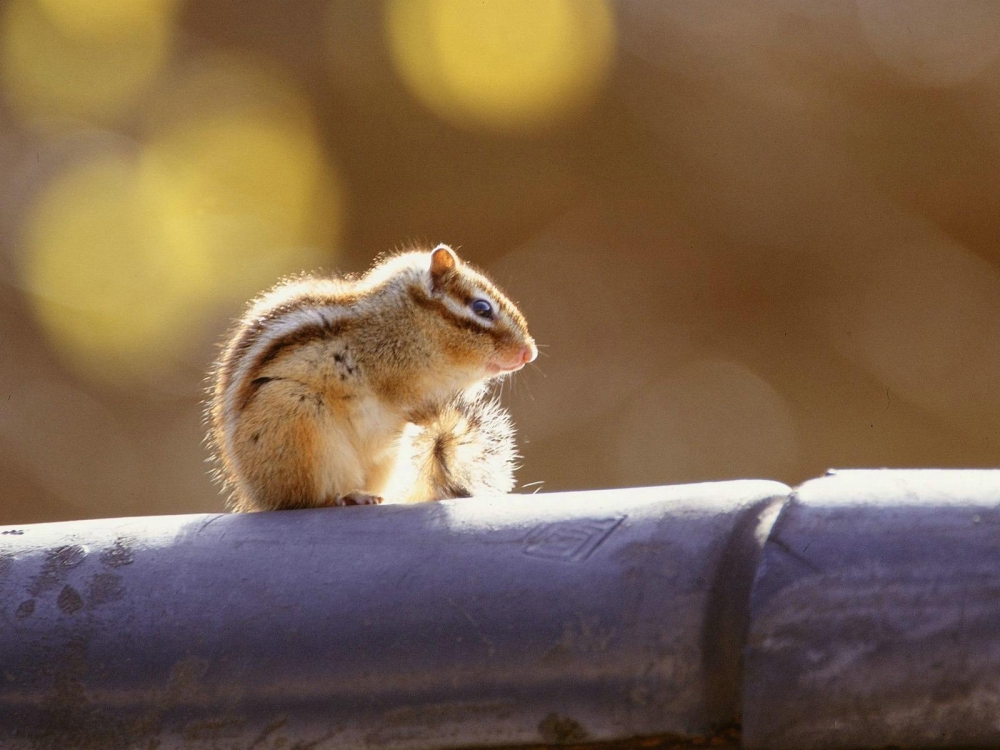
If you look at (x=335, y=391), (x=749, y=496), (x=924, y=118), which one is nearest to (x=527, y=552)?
(x=749, y=496)

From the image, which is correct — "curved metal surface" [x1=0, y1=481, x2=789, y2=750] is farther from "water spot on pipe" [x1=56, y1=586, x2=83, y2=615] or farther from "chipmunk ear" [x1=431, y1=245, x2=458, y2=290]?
"chipmunk ear" [x1=431, y1=245, x2=458, y2=290]

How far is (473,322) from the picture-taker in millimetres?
2131

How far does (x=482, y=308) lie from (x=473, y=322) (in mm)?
56

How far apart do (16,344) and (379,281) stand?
3.40 metres

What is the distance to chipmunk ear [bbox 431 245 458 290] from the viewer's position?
2.11 m

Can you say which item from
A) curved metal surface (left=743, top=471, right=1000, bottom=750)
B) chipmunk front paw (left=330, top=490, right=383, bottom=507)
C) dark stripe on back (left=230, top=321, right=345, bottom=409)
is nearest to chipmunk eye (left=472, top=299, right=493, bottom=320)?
dark stripe on back (left=230, top=321, right=345, bottom=409)

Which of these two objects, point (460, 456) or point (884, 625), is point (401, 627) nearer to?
point (884, 625)

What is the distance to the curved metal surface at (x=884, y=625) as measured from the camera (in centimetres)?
92

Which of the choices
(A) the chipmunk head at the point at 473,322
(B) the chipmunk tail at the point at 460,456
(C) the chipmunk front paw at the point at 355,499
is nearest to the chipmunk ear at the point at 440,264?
(A) the chipmunk head at the point at 473,322

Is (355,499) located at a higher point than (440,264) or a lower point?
lower

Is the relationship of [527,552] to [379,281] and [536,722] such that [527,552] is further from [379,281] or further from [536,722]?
[379,281]

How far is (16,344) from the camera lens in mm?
4926

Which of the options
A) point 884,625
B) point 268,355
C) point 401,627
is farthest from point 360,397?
point 884,625

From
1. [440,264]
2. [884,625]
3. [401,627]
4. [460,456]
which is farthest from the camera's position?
[440,264]
